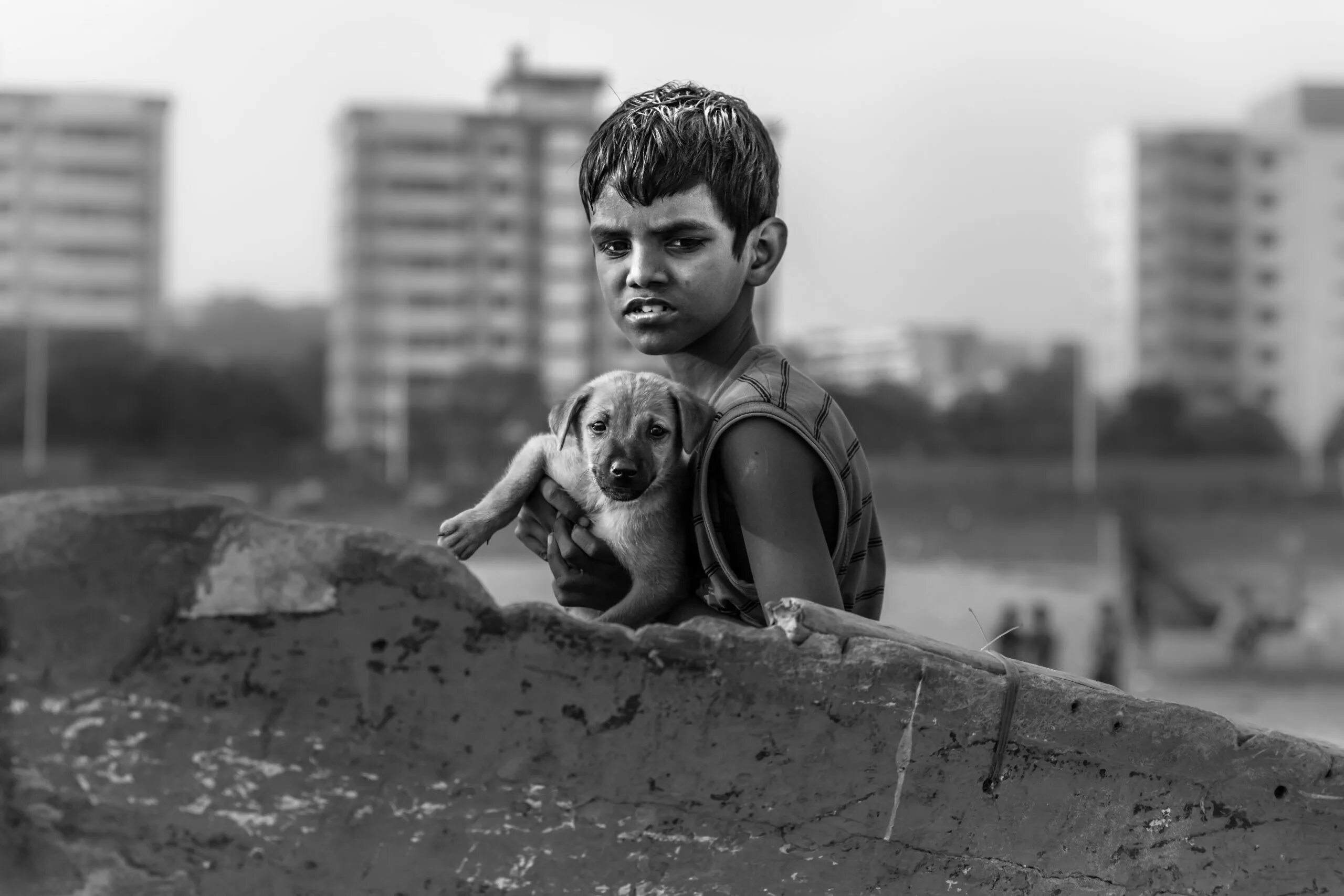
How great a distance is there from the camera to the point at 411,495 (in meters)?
42.9

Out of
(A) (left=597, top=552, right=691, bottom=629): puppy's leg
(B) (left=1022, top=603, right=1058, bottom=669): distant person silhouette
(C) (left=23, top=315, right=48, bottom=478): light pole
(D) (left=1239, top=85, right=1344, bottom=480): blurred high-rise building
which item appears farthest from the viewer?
(D) (left=1239, top=85, right=1344, bottom=480): blurred high-rise building

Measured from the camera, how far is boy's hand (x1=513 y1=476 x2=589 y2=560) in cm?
242

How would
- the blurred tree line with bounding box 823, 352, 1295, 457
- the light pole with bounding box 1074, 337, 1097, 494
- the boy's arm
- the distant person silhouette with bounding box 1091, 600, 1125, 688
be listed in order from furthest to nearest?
the blurred tree line with bounding box 823, 352, 1295, 457 → the light pole with bounding box 1074, 337, 1097, 494 → the distant person silhouette with bounding box 1091, 600, 1125, 688 → the boy's arm

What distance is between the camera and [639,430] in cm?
232

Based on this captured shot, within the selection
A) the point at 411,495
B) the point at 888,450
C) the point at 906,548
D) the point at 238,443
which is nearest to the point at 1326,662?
the point at 906,548

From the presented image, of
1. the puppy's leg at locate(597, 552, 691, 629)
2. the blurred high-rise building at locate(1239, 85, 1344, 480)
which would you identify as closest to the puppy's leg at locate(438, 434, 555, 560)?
the puppy's leg at locate(597, 552, 691, 629)

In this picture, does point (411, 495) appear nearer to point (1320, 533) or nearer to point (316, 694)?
point (1320, 533)

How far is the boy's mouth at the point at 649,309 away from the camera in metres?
2.44

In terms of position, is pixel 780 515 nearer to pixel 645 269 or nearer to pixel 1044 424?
pixel 645 269

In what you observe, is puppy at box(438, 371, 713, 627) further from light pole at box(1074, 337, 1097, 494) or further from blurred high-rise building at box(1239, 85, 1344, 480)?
blurred high-rise building at box(1239, 85, 1344, 480)

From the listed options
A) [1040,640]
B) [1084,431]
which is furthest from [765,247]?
[1084,431]

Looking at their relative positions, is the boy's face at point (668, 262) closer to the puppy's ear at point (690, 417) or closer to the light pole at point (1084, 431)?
the puppy's ear at point (690, 417)

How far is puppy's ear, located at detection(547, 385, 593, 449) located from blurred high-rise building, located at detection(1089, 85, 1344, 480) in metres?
70.2

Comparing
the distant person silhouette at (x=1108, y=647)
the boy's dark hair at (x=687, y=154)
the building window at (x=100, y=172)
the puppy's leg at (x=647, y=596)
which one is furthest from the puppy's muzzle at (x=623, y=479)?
the building window at (x=100, y=172)
